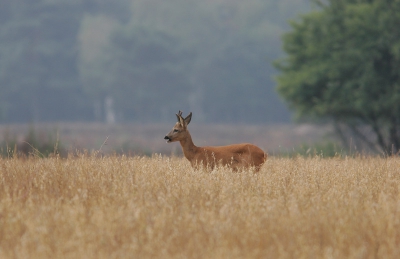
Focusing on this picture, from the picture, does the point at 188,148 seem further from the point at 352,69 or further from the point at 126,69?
the point at 126,69

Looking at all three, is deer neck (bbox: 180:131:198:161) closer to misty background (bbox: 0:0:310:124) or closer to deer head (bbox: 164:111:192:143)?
deer head (bbox: 164:111:192:143)

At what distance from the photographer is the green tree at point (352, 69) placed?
2555cm

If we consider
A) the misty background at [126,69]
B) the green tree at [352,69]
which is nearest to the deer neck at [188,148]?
the green tree at [352,69]

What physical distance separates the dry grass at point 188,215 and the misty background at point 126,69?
60.9m

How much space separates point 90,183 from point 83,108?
230 ft

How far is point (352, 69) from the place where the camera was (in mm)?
26547

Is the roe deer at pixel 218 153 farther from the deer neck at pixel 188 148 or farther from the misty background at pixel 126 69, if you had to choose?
the misty background at pixel 126 69

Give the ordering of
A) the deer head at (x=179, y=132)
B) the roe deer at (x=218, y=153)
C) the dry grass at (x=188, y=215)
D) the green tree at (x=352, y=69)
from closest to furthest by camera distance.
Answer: the dry grass at (x=188, y=215)
the roe deer at (x=218, y=153)
the deer head at (x=179, y=132)
the green tree at (x=352, y=69)

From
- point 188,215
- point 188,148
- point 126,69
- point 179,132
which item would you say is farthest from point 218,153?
point 126,69

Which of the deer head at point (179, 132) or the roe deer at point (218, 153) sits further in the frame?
the deer head at point (179, 132)

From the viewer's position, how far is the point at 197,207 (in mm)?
7820

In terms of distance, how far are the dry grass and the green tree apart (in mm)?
16197

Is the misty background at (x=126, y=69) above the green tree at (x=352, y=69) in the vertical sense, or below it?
above

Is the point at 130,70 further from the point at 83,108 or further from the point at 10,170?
the point at 10,170
